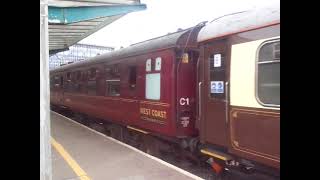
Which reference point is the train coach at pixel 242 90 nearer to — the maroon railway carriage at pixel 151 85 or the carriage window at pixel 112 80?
the maroon railway carriage at pixel 151 85

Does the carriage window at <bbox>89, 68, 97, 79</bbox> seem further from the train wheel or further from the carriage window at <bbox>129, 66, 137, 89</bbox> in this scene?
the train wheel

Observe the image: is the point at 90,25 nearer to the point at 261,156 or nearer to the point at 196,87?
the point at 196,87

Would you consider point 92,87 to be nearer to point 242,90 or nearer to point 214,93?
point 214,93

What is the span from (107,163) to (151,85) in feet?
6.85

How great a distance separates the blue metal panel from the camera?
14.1 metres

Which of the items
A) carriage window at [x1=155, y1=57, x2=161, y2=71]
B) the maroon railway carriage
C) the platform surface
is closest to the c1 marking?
the maroon railway carriage

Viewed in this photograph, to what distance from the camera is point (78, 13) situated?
14.4 metres

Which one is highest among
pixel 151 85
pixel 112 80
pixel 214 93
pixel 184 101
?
pixel 112 80

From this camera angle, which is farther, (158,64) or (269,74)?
(158,64)

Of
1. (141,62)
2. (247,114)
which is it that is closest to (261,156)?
(247,114)

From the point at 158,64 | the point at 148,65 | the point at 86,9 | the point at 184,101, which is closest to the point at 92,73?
the point at 86,9

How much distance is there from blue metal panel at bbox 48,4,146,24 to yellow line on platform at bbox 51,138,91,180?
462 centimetres
